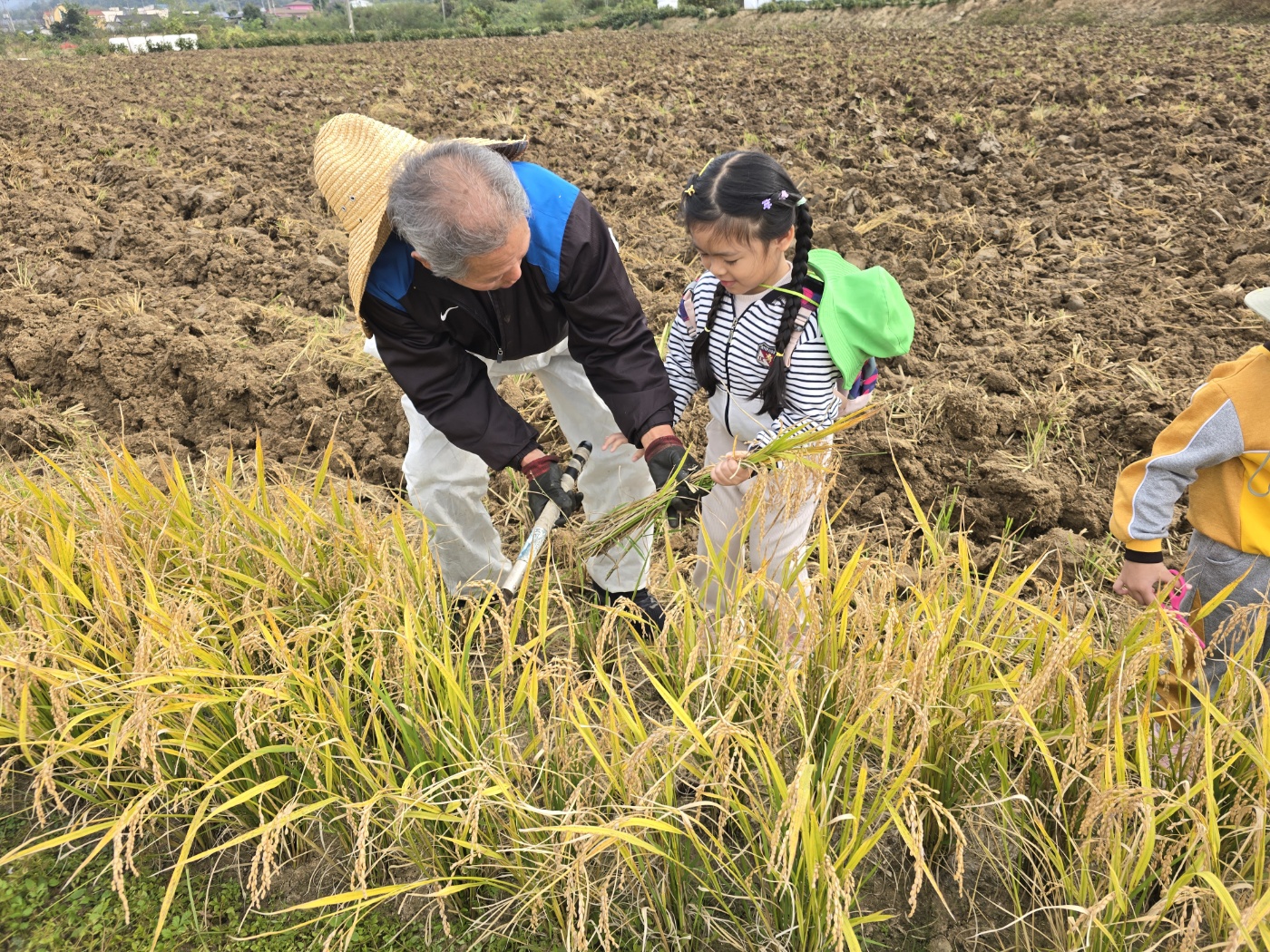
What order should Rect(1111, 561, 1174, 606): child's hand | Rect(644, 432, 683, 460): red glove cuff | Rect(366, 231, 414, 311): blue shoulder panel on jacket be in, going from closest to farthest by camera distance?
1. Rect(1111, 561, 1174, 606): child's hand
2. Rect(366, 231, 414, 311): blue shoulder panel on jacket
3. Rect(644, 432, 683, 460): red glove cuff

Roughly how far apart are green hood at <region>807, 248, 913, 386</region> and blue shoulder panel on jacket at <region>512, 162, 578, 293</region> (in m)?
0.67

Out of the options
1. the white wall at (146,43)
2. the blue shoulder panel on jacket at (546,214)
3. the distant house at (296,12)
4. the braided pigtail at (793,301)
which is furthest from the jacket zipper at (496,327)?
the distant house at (296,12)

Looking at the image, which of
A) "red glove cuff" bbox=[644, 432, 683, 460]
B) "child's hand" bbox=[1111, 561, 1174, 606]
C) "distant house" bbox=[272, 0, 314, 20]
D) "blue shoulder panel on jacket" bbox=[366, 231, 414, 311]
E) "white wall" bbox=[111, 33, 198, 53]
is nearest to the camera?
"child's hand" bbox=[1111, 561, 1174, 606]

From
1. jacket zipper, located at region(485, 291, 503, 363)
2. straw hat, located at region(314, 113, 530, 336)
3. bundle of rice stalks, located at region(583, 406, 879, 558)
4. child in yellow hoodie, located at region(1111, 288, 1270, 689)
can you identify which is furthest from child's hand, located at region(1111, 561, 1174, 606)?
straw hat, located at region(314, 113, 530, 336)

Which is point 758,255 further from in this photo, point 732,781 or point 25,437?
point 25,437

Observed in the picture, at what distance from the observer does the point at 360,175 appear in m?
2.08

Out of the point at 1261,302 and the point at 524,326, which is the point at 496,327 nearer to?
the point at 524,326

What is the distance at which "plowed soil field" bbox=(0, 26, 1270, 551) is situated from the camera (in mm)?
3416

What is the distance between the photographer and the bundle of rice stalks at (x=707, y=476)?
1.96 m

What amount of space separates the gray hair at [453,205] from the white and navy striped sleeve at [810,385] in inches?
28.9

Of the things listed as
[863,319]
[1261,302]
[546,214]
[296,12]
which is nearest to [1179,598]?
[1261,302]

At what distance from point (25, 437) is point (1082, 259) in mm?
5400

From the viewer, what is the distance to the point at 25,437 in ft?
12.5

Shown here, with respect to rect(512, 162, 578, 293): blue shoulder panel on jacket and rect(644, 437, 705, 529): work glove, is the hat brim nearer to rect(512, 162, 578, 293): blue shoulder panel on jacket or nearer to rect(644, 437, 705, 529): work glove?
rect(512, 162, 578, 293): blue shoulder panel on jacket
